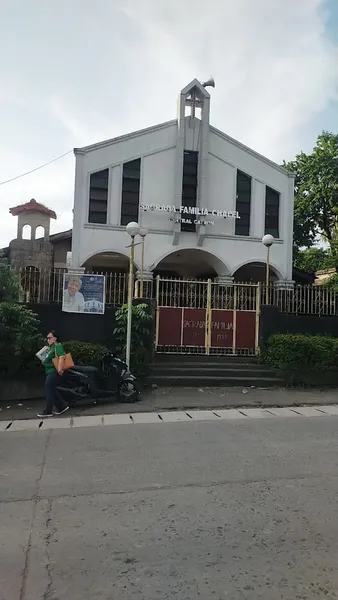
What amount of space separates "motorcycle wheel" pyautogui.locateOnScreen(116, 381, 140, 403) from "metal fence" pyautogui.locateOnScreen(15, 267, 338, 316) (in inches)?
123

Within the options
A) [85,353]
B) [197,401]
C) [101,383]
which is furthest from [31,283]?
[197,401]

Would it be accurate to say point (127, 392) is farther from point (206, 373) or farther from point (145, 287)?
point (145, 287)

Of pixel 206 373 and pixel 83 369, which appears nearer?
pixel 83 369

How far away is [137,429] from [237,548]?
4.34m

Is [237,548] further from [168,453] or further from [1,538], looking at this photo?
[168,453]

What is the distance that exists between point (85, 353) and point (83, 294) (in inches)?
77.7

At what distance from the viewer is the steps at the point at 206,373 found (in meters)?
11.8

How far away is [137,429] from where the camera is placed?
787cm

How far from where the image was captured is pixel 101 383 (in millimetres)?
9938

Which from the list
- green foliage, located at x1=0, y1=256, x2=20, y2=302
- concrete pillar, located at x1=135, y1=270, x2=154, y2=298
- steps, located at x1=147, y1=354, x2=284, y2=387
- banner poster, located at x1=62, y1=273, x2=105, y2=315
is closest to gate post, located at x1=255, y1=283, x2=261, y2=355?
steps, located at x1=147, y1=354, x2=284, y2=387

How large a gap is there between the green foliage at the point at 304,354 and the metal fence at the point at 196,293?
1.59 meters

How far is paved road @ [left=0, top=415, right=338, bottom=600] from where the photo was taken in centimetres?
320

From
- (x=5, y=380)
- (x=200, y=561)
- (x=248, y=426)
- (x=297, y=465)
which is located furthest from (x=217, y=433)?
(x=5, y=380)

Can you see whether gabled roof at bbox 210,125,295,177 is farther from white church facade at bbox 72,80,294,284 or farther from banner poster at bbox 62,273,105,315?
banner poster at bbox 62,273,105,315
